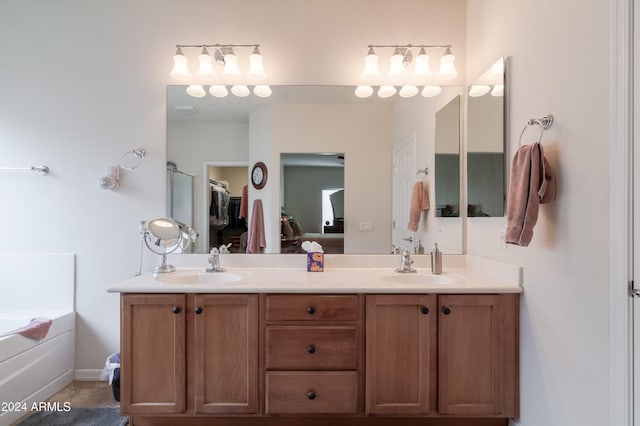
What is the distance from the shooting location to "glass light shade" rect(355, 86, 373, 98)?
2.21 metres

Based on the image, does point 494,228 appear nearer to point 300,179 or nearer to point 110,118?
point 300,179

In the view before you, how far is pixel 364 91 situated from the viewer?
2.21 metres

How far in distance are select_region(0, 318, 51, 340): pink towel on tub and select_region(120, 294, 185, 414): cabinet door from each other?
0.76 metres

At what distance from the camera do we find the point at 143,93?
2.21 m

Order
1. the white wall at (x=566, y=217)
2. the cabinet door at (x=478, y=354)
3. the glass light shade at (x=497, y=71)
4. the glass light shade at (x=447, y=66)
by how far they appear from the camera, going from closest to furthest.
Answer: the white wall at (x=566, y=217)
the cabinet door at (x=478, y=354)
the glass light shade at (x=497, y=71)
the glass light shade at (x=447, y=66)

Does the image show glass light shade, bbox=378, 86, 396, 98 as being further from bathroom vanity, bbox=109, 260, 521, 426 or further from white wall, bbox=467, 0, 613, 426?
bathroom vanity, bbox=109, 260, 521, 426

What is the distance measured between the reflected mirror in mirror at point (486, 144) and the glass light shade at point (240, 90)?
1.52m

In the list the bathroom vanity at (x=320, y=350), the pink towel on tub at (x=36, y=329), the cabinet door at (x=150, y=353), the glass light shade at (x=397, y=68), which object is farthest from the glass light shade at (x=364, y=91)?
the pink towel on tub at (x=36, y=329)

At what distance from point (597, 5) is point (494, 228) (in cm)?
109

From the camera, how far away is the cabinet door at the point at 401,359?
1619mm

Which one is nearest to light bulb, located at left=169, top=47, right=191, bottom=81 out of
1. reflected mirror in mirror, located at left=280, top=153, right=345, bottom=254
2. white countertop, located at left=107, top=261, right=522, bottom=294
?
reflected mirror in mirror, located at left=280, top=153, right=345, bottom=254

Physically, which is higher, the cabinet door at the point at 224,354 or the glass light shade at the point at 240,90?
the glass light shade at the point at 240,90

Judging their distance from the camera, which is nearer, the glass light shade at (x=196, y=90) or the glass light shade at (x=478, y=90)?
the glass light shade at (x=478, y=90)

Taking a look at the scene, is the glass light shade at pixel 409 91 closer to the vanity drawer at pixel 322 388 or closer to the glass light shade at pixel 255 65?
the glass light shade at pixel 255 65
